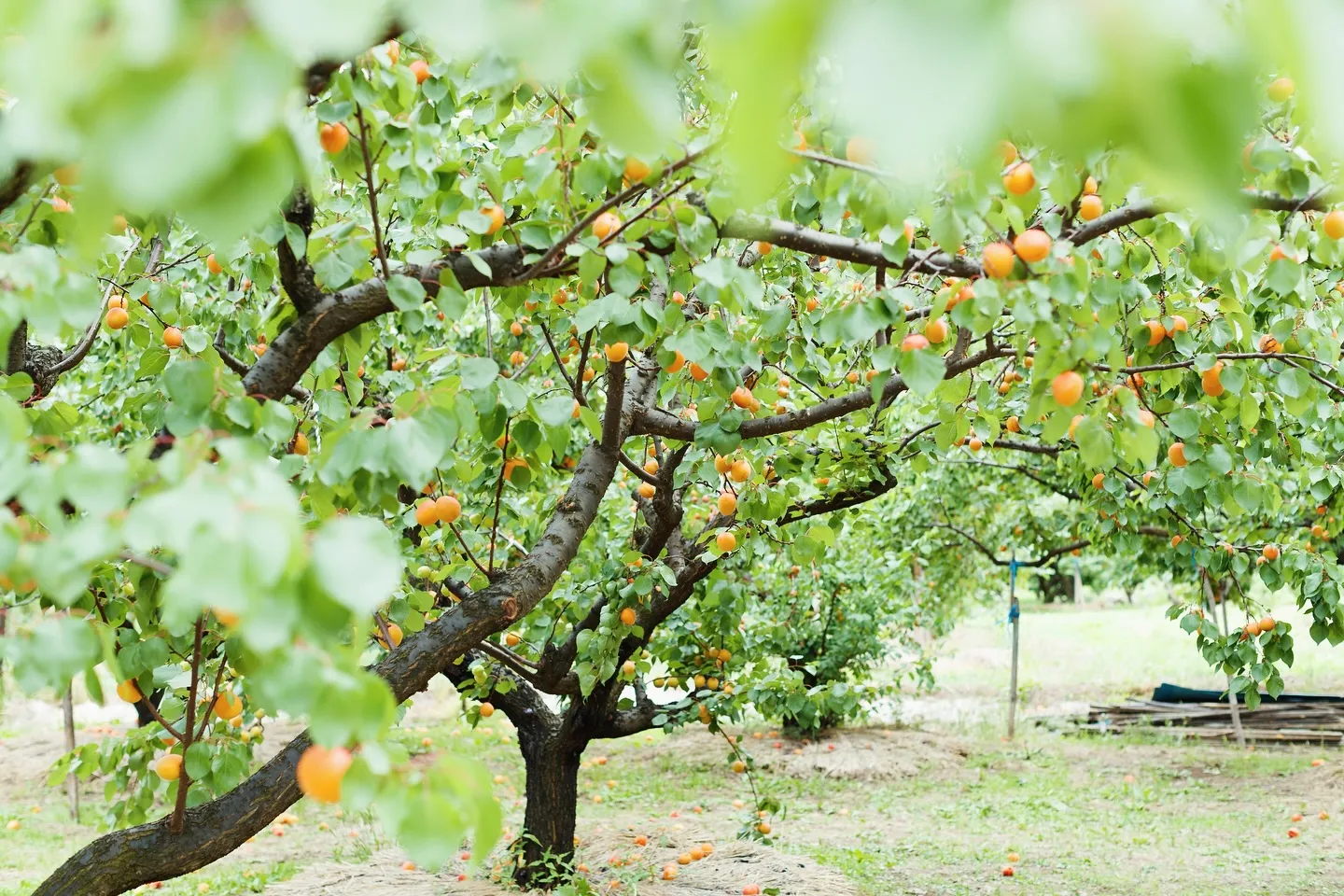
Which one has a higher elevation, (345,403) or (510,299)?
(510,299)

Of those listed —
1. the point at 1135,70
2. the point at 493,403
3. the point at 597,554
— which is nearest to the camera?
the point at 1135,70

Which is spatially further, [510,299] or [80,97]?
[510,299]

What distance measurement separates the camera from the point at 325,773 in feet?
3.18

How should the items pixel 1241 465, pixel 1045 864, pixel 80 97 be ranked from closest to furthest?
pixel 80 97 → pixel 1241 465 → pixel 1045 864

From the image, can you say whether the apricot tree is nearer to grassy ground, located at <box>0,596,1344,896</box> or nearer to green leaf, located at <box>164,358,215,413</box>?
green leaf, located at <box>164,358,215,413</box>

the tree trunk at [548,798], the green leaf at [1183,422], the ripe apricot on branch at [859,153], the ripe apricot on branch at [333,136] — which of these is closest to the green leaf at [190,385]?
the ripe apricot on branch at [333,136]

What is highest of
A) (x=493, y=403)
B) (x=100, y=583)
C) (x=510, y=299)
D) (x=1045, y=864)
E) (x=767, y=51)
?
(x=510, y=299)

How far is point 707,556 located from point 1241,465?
185cm

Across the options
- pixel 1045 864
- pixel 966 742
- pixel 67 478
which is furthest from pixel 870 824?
pixel 67 478

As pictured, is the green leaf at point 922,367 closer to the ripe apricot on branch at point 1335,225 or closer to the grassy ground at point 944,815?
the ripe apricot on branch at point 1335,225

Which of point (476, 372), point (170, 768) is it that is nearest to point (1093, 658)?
point (170, 768)

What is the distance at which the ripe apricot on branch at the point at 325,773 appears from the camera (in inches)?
38.1

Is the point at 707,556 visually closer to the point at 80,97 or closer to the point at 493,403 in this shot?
the point at 493,403

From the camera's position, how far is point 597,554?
555 centimetres
